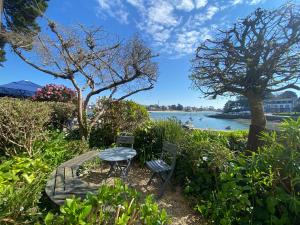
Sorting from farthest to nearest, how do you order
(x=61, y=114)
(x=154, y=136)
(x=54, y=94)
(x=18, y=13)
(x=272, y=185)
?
(x=18, y=13) → (x=54, y=94) → (x=61, y=114) → (x=154, y=136) → (x=272, y=185)

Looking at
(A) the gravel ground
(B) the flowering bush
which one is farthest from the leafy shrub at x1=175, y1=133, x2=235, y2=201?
(B) the flowering bush

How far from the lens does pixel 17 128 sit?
4598 millimetres

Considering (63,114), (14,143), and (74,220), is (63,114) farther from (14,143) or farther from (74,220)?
(74,220)

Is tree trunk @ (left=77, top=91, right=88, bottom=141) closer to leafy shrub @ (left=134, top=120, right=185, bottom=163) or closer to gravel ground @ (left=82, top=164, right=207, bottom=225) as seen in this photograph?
gravel ground @ (left=82, top=164, right=207, bottom=225)

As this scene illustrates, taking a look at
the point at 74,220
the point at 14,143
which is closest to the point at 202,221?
the point at 74,220

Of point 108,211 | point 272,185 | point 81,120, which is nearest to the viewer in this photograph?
point 108,211

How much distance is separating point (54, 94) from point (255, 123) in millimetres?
9568

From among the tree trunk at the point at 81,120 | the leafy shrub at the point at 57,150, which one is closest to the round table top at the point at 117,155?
the leafy shrub at the point at 57,150

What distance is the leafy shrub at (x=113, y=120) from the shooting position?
25.7 feet

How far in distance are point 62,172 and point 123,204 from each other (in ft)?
6.69

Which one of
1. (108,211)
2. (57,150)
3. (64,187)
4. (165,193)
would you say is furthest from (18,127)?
(108,211)

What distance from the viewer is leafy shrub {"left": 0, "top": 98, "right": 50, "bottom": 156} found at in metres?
4.56

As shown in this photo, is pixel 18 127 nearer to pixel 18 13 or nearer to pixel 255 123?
pixel 255 123

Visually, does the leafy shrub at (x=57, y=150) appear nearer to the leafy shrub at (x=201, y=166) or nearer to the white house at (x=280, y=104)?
the leafy shrub at (x=201, y=166)
